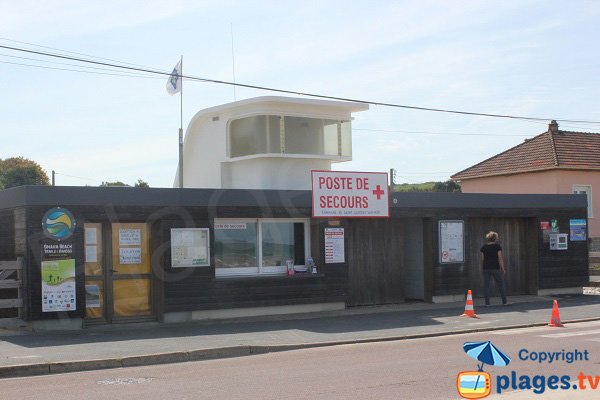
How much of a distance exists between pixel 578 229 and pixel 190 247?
466 inches

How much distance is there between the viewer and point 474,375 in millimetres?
A: 9938

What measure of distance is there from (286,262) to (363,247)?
2.34m

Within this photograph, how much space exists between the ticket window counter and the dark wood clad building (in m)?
0.02

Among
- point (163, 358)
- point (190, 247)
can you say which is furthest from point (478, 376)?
point (190, 247)

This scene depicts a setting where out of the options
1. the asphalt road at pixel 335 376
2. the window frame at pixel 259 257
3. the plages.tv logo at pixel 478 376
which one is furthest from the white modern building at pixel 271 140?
the plages.tv logo at pixel 478 376

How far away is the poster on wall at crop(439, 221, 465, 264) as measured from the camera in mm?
20859

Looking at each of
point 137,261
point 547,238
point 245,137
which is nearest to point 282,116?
point 245,137

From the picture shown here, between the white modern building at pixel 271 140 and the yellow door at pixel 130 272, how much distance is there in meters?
5.13

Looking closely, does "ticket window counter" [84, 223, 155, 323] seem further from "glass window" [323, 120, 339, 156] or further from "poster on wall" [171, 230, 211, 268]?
"glass window" [323, 120, 339, 156]

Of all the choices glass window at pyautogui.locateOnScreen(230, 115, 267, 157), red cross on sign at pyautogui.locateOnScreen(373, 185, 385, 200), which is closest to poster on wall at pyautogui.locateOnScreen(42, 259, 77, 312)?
glass window at pyautogui.locateOnScreen(230, 115, 267, 157)

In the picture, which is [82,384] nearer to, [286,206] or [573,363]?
[573,363]

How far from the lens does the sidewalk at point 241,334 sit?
488 inches

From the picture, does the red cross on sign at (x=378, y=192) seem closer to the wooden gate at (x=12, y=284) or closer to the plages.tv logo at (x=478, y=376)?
the wooden gate at (x=12, y=284)

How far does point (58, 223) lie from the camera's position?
623 inches
